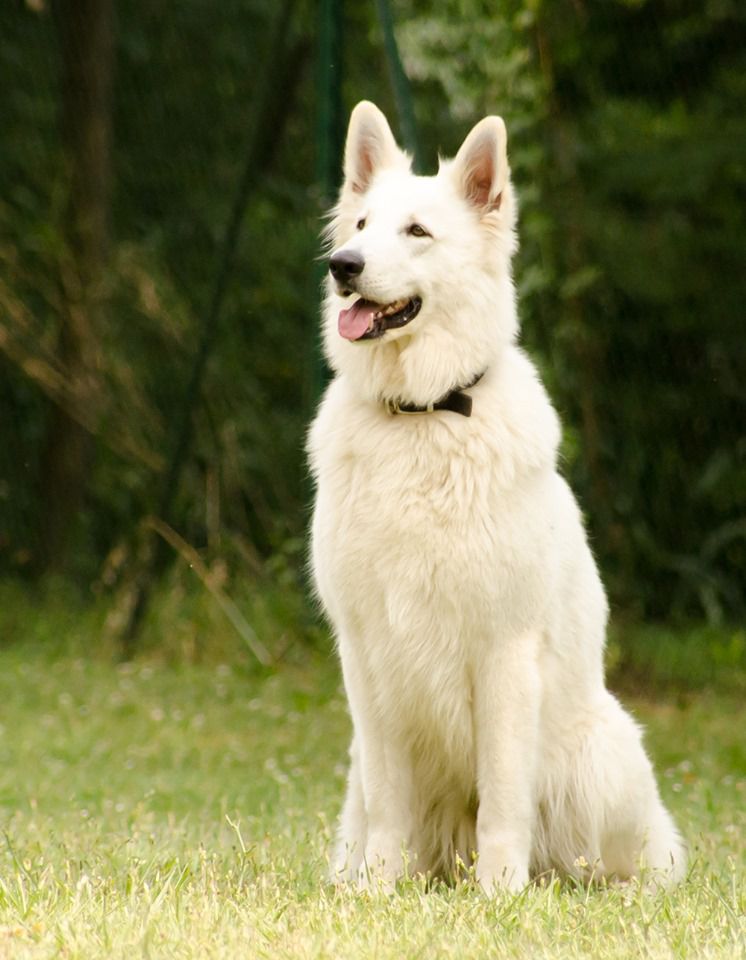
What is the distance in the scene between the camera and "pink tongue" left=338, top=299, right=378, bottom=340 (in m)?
4.11

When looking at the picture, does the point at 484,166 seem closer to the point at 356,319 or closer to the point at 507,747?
the point at 356,319

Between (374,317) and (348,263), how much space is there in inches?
7.9

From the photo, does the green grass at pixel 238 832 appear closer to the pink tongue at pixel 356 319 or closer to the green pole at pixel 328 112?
the pink tongue at pixel 356 319

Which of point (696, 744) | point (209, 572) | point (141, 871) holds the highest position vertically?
point (141, 871)

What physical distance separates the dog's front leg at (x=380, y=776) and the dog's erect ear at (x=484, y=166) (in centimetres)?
134

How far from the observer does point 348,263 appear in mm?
4012

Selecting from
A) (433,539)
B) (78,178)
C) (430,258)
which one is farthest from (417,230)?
(78,178)

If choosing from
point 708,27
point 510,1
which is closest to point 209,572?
point 510,1

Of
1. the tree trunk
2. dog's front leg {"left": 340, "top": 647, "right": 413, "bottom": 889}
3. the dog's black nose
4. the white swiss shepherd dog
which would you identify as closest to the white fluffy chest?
the white swiss shepherd dog

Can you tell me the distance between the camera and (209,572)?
8.88 metres

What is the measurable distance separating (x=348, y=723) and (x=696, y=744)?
170cm

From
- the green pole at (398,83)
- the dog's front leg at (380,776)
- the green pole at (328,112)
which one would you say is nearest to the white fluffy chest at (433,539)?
the dog's front leg at (380,776)

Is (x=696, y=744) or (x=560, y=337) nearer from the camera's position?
(x=696, y=744)

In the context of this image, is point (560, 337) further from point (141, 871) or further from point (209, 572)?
point (141, 871)
